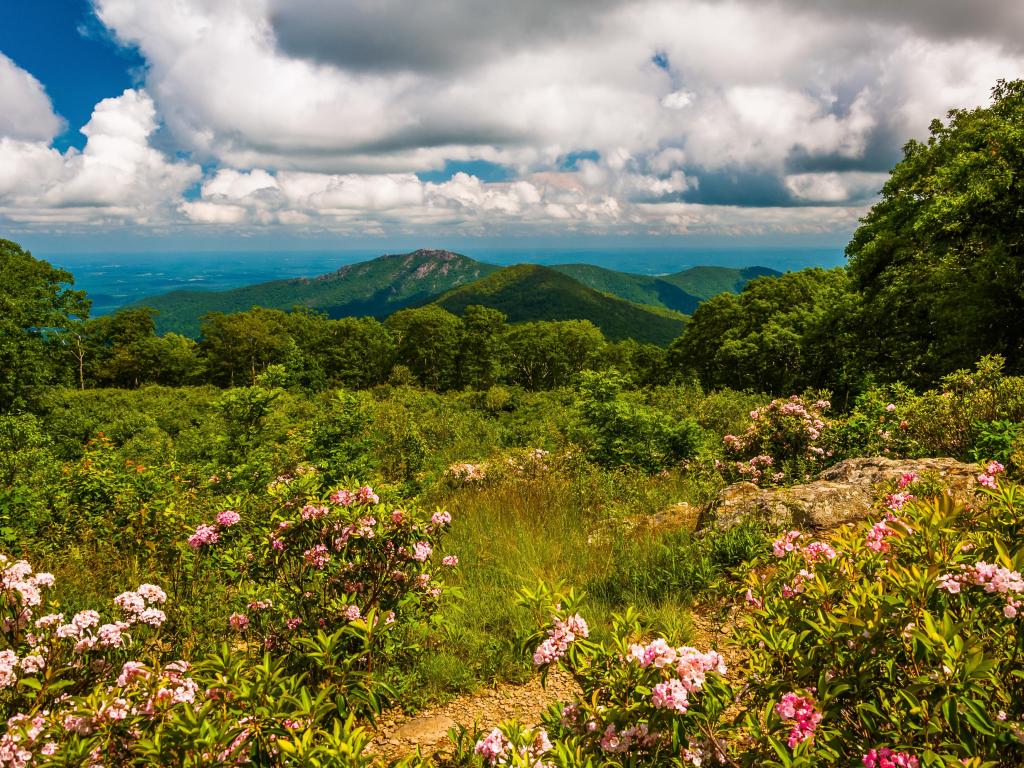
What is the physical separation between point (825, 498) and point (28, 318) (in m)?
37.3

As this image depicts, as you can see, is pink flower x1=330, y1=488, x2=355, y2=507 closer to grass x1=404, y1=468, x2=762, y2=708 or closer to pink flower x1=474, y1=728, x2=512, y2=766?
grass x1=404, y1=468, x2=762, y2=708

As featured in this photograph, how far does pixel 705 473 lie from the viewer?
922 centimetres

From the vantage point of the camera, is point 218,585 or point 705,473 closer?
point 218,585

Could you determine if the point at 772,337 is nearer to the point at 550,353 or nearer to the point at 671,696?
the point at 671,696

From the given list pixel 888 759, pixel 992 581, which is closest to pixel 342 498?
pixel 888 759

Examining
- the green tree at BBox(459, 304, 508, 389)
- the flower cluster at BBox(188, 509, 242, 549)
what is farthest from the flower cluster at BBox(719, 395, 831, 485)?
the green tree at BBox(459, 304, 508, 389)

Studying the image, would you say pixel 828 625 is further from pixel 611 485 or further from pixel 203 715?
pixel 611 485

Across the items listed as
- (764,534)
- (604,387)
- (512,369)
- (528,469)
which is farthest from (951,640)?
(512,369)

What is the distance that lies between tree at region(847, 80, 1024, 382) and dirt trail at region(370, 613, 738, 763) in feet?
52.0

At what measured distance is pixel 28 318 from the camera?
27.3 metres

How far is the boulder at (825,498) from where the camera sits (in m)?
6.04

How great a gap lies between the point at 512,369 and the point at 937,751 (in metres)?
67.1

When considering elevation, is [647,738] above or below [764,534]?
above

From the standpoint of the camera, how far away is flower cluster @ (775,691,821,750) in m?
1.92
